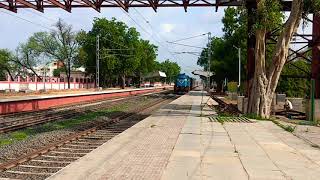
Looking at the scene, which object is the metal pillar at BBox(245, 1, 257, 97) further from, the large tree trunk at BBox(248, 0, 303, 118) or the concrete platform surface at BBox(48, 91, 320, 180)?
the concrete platform surface at BBox(48, 91, 320, 180)

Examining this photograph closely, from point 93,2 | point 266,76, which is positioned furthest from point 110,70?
point 266,76

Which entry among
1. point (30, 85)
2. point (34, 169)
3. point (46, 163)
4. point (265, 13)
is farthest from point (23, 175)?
point (30, 85)

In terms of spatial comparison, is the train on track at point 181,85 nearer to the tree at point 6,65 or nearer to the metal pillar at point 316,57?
the tree at point 6,65

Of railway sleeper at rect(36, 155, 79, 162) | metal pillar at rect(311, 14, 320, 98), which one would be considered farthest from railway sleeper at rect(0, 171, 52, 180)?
metal pillar at rect(311, 14, 320, 98)

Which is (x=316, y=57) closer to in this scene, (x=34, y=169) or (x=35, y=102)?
(x=35, y=102)

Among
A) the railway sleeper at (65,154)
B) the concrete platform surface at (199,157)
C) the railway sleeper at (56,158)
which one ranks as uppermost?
the concrete platform surface at (199,157)

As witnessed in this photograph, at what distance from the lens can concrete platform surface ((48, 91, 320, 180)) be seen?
9.43 m

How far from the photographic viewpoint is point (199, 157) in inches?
449

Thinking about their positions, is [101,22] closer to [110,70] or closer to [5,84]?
[110,70]

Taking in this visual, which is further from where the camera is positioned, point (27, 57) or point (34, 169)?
point (27, 57)

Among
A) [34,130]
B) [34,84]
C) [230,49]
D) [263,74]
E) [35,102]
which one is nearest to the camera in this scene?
[34,130]

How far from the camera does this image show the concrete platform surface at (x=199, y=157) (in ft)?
30.9

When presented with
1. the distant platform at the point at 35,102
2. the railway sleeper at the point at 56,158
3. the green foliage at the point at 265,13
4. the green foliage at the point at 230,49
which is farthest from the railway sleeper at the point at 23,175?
the green foliage at the point at 230,49

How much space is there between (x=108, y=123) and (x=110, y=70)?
7278 centimetres
